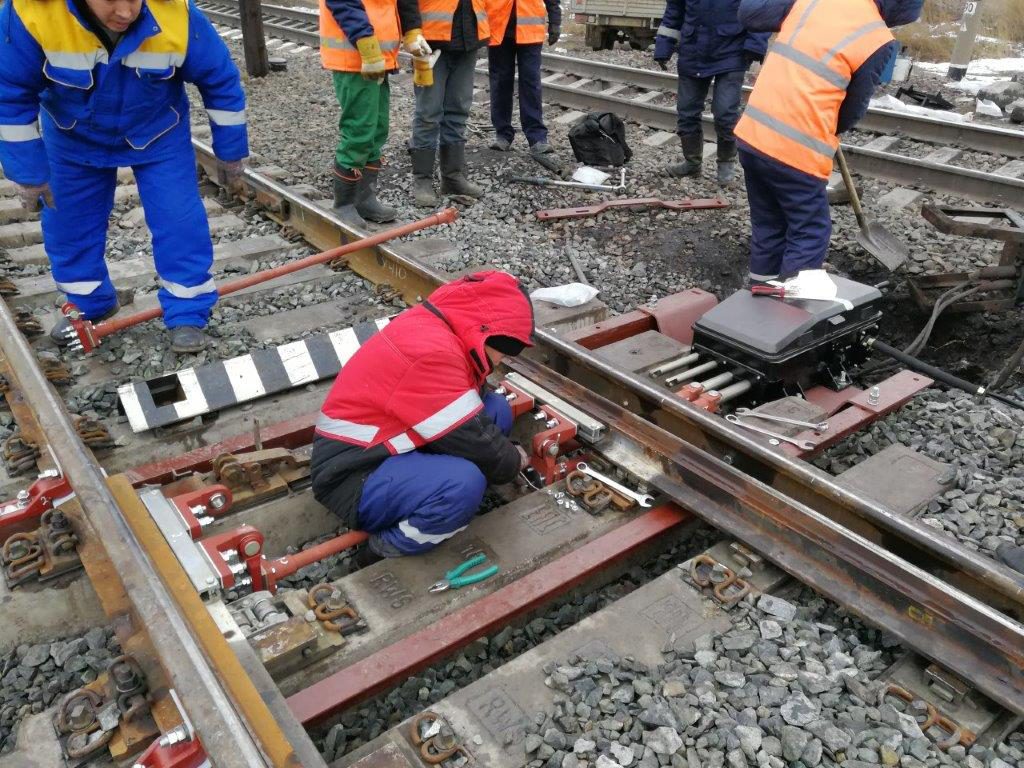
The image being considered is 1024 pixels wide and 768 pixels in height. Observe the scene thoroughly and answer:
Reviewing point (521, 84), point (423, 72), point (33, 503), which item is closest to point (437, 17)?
point (423, 72)

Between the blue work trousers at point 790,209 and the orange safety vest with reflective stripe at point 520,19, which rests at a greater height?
the orange safety vest with reflective stripe at point 520,19

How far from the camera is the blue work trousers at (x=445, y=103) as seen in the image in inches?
268

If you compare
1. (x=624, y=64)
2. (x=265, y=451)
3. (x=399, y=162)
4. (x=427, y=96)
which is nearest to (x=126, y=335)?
(x=265, y=451)

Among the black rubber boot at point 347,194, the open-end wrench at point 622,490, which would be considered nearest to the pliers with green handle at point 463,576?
the open-end wrench at point 622,490

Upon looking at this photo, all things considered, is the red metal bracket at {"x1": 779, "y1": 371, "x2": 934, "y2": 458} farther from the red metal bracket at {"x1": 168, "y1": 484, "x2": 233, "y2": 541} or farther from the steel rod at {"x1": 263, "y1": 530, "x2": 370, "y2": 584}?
the red metal bracket at {"x1": 168, "y1": 484, "x2": 233, "y2": 541}

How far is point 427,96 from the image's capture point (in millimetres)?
6754

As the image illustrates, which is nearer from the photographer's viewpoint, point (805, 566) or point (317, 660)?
point (317, 660)

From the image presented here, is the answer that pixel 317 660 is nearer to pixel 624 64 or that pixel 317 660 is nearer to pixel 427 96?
pixel 427 96

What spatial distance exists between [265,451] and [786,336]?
217cm

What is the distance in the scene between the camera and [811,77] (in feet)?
14.4

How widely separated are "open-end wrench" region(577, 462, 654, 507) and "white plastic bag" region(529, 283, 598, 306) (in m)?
1.43

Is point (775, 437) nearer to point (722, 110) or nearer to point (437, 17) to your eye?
point (437, 17)

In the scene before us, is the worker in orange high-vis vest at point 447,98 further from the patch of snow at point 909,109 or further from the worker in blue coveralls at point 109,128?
the patch of snow at point 909,109

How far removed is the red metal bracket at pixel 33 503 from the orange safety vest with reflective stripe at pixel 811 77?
3686 mm
